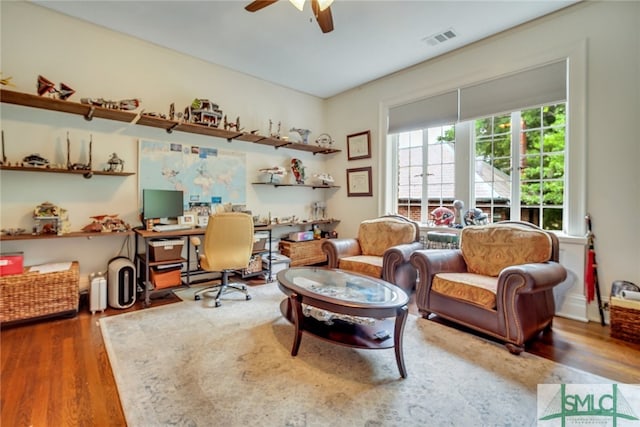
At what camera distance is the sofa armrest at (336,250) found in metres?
3.57

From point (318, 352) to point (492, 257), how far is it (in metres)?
1.85

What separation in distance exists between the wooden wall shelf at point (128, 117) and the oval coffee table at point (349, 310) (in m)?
2.27

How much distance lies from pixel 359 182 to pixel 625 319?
3.39 metres

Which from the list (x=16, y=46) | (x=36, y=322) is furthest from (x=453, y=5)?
(x=36, y=322)

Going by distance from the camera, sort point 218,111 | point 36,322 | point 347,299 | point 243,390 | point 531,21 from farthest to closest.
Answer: point 218,111 → point 531,21 → point 36,322 → point 347,299 → point 243,390

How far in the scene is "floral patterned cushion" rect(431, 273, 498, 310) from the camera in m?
2.31

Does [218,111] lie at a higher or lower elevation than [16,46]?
lower

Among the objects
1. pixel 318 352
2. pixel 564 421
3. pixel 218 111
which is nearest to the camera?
pixel 564 421

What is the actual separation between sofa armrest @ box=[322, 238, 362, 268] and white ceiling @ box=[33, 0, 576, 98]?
94.3 inches

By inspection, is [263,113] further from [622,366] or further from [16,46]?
[622,366]

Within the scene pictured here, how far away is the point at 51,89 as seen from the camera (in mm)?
2744

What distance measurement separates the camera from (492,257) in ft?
9.10

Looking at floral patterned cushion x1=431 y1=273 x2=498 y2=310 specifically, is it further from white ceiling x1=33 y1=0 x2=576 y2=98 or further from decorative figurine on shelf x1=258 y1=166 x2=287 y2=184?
decorative figurine on shelf x1=258 y1=166 x2=287 y2=184

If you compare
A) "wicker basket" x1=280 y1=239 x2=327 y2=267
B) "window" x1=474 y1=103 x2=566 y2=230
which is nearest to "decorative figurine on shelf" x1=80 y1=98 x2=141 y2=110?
"wicker basket" x1=280 y1=239 x2=327 y2=267
